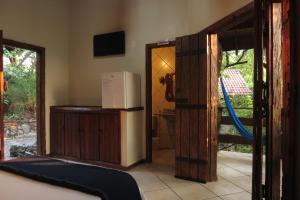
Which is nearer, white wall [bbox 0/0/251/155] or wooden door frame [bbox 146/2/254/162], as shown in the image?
wooden door frame [bbox 146/2/254/162]

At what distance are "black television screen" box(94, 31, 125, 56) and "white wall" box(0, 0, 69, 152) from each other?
2.48 feet

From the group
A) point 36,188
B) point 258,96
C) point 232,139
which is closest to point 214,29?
point 258,96

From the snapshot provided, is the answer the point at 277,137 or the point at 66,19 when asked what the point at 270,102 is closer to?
the point at 277,137

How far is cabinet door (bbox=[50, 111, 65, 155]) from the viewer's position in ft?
14.2

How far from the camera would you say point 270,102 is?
1.69m

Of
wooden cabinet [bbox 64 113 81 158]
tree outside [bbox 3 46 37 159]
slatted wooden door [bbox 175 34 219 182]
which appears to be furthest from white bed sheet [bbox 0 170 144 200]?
tree outside [bbox 3 46 37 159]

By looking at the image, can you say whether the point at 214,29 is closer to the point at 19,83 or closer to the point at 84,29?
the point at 84,29

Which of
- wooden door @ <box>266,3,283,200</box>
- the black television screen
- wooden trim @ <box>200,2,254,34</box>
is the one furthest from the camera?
the black television screen

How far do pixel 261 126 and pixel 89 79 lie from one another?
3580 millimetres

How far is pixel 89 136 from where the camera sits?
13.1 feet

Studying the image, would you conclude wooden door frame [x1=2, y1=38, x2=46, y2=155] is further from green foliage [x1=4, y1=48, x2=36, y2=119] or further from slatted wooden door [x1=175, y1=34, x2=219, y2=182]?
slatted wooden door [x1=175, y1=34, x2=219, y2=182]

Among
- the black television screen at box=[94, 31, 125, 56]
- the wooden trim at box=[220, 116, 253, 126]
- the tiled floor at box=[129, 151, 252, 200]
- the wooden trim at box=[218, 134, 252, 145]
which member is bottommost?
the tiled floor at box=[129, 151, 252, 200]

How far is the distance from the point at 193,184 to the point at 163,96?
275cm

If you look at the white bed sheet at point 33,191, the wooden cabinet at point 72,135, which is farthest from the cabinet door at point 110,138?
the white bed sheet at point 33,191
